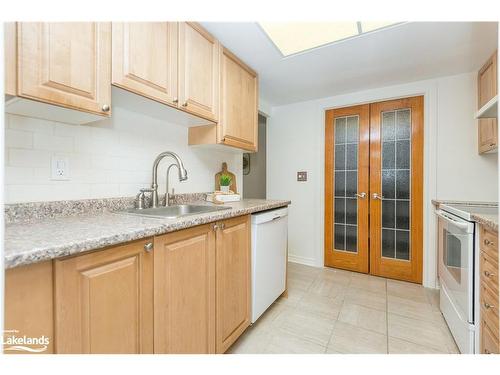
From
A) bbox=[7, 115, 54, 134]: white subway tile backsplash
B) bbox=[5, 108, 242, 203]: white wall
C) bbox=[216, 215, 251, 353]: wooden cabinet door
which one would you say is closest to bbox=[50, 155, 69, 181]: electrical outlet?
bbox=[5, 108, 242, 203]: white wall

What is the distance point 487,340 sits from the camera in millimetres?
1198

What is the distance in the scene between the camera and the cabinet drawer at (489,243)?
44.6 inches

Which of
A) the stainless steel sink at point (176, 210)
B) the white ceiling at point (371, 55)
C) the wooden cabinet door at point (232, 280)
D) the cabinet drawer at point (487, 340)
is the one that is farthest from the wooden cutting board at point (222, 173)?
the cabinet drawer at point (487, 340)

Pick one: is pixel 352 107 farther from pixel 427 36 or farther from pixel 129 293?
pixel 129 293

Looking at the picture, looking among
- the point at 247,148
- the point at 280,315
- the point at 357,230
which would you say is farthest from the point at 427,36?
the point at 280,315

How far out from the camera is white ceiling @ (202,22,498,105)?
163 centimetres

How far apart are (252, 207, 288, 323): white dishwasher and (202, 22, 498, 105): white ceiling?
1.31 meters

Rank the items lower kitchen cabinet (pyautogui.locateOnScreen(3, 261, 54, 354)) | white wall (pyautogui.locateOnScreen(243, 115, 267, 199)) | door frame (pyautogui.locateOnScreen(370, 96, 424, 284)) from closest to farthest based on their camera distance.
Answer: lower kitchen cabinet (pyautogui.locateOnScreen(3, 261, 54, 354))
door frame (pyautogui.locateOnScreen(370, 96, 424, 284))
white wall (pyautogui.locateOnScreen(243, 115, 267, 199))

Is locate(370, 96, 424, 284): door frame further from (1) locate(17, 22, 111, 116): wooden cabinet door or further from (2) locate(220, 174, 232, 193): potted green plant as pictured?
(1) locate(17, 22, 111, 116): wooden cabinet door

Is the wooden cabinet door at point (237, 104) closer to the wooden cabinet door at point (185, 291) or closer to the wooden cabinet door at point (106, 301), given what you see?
the wooden cabinet door at point (185, 291)

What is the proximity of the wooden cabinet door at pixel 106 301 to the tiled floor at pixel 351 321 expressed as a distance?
2.78 feet

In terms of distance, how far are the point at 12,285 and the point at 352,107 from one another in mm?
3153

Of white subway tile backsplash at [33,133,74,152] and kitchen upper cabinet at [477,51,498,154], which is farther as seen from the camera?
kitchen upper cabinet at [477,51,498,154]

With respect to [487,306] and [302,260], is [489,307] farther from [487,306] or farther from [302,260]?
[302,260]
